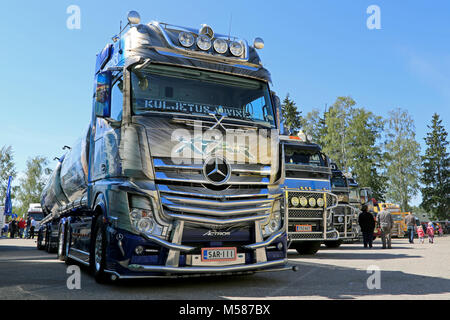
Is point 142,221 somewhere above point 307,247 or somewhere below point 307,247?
above

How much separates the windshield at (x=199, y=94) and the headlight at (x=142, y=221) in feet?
4.79

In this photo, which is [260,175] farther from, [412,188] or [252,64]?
[412,188]

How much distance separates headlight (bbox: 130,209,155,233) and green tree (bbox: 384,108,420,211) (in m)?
48.5

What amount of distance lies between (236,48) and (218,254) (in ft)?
11.5

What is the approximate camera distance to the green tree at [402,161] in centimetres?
5125

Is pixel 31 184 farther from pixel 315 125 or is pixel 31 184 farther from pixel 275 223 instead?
pixel 275 223

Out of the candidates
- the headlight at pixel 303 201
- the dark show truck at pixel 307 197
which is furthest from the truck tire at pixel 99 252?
the headlight at pixel 303 201

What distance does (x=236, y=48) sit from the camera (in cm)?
757

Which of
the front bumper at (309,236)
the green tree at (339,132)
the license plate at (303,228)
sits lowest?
the front bumper at (309,236)

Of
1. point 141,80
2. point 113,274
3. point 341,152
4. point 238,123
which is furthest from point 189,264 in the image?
Result: point 341,152

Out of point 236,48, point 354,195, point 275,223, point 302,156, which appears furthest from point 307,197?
point 354,195

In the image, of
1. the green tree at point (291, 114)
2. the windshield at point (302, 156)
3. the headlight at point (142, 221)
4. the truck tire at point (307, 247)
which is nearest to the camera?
the headlight at point (142, 221)

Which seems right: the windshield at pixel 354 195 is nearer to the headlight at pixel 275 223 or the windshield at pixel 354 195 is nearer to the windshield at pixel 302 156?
→ the windshield at pixel 302 156

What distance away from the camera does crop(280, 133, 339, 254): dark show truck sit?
12.4m
